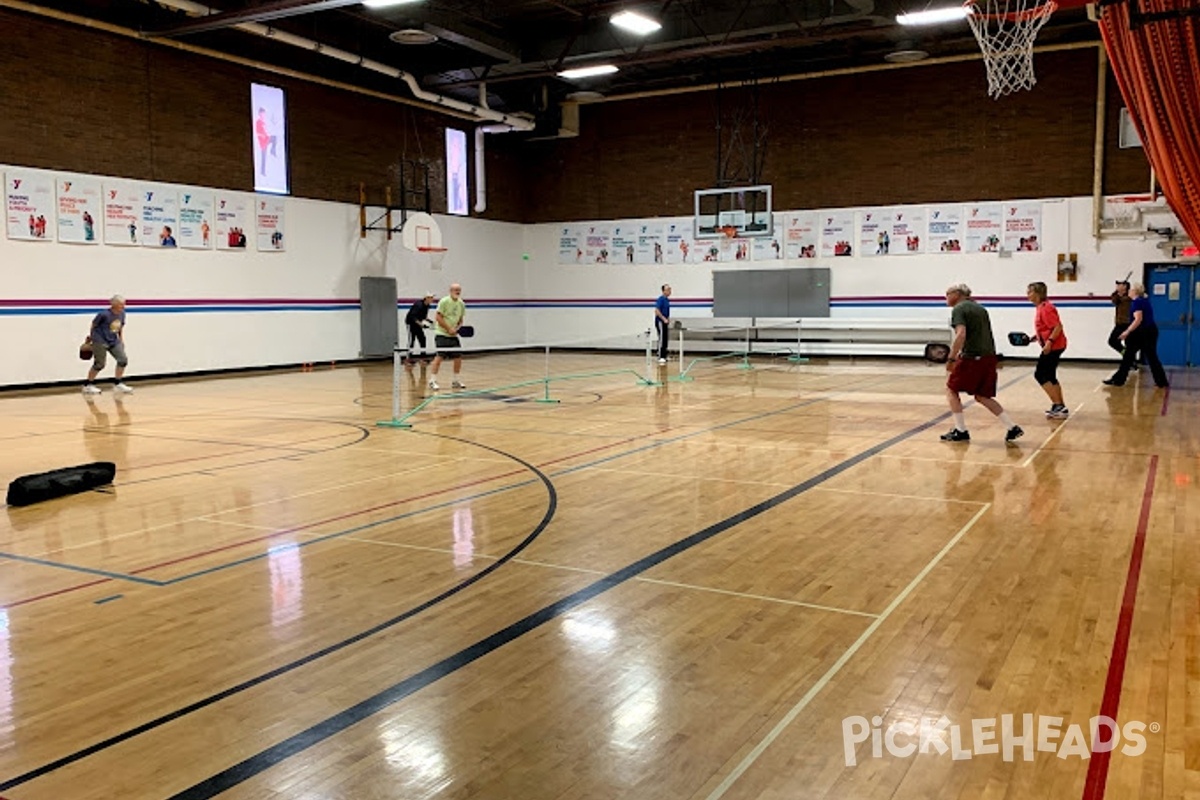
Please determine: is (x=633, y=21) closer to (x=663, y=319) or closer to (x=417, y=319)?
(x=663, y=319)

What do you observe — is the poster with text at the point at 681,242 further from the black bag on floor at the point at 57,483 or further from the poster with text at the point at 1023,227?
the black bag on floor at the point at 57,483

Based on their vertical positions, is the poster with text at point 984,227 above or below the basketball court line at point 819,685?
above

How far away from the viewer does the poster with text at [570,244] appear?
28297 mm

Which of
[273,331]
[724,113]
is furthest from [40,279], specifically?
[724,113]

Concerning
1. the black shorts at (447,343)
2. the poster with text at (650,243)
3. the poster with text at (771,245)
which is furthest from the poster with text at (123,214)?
the poster with text at (771,245)

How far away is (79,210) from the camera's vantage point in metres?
17.7

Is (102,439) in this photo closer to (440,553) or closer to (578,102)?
(440,553)

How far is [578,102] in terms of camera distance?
88.8 ft

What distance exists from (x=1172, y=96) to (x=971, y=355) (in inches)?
130

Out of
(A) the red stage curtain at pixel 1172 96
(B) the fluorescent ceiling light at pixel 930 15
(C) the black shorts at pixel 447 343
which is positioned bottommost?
(C) the black shorts at pixel 447 343

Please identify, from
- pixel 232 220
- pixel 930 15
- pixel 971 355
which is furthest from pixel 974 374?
pixel 232 220

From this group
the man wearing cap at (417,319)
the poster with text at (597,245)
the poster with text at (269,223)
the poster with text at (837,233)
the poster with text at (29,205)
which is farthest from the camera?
the poster with text at (597,245)

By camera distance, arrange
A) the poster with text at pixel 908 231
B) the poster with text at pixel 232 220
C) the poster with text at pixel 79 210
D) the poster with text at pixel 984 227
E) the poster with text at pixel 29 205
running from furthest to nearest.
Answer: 1. the poster with text at pixel 908 231
2. the poster with text at pixel 984 227
3. the poster with text at pixel 232 220
4. the poster with text at pixel 79 210
5. the poster with text at pixel 29 205

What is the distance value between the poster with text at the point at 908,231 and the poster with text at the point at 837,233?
1.05 metres
